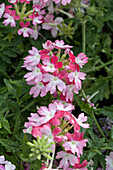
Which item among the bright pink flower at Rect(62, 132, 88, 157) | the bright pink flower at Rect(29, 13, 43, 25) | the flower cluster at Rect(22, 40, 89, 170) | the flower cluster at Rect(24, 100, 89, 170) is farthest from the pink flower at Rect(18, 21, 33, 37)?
the bright pink flower at Rect(62, 132, 88, 157)

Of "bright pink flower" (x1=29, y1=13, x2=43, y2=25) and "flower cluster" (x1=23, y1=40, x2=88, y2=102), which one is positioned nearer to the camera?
"flower cluster" (x1=23, y1=40, x2=88, y2=102)

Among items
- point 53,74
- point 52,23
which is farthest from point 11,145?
point 52,23

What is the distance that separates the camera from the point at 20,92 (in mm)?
1357

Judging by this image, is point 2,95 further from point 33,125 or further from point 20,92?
point 33,125

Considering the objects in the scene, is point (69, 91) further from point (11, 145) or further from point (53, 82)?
point (11, 145)

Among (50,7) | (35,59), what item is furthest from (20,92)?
(50,7)

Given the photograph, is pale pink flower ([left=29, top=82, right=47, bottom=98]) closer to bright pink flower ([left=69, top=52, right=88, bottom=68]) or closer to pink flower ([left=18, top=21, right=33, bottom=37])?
bright pink flower ([left=69, top=52, right=88, bottom=68])

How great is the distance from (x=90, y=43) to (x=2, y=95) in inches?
32.1

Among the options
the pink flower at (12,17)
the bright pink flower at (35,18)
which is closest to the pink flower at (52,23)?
the bright pink flower at (35,18)

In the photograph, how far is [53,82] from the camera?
1.21m

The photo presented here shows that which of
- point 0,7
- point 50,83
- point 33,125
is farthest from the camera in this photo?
point 0,7

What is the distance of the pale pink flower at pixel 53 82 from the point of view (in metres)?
1.21

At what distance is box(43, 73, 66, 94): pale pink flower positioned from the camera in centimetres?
121

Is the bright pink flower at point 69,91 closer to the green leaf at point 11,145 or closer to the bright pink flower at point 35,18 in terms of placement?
the green leaf at point 11,145
